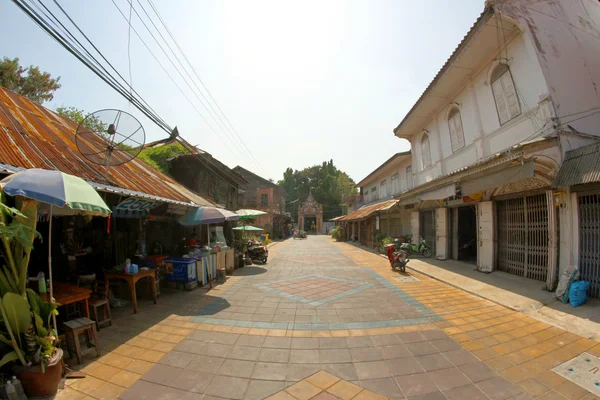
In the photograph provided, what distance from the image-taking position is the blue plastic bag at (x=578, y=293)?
512 centimetres

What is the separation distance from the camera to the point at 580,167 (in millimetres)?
5395

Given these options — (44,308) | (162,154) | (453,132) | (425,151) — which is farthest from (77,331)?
(425,151)

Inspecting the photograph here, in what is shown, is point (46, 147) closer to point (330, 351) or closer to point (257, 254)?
point (330, 351)

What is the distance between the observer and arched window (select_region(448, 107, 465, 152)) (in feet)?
32.5

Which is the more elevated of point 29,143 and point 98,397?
point 29,143

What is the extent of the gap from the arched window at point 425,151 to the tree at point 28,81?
19.8 meters

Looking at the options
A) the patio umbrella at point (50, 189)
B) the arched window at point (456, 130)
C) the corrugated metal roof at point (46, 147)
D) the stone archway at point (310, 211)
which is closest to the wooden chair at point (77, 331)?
the patio umbrella at point (50, 189)

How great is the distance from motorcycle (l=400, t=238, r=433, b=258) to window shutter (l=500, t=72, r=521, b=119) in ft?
22.0

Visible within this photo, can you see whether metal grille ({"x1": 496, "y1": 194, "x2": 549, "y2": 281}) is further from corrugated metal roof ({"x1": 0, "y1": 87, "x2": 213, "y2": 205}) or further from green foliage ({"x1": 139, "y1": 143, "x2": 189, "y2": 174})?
green foliage ({"x1": 139, "y1": 143, "x2": 189, "y2": 174})

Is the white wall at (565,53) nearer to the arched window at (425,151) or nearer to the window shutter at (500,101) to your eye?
the window shutter at (500,101)

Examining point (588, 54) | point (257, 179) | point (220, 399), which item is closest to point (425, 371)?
point (220, 399)

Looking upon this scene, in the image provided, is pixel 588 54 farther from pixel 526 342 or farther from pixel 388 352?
pixel 388 352

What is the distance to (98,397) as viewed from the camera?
9.11ft

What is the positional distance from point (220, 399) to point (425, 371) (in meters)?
2.44
